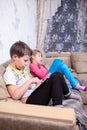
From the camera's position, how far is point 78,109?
73.0 inches

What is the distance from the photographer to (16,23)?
2.84m

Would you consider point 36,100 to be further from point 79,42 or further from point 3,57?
point 79,42

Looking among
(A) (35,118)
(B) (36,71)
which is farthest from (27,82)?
(B) (36,71)

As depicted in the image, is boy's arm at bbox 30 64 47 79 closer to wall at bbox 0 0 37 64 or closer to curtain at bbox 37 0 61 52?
wall at bbox 0 0 37 64

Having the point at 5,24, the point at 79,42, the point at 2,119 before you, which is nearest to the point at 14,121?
the point at 2,119

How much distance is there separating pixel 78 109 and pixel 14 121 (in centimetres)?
76

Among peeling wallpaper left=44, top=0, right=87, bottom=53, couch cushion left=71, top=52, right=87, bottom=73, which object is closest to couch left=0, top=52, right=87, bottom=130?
couch cushion left=71, top=52, right=87, bottom=73

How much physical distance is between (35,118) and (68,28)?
300 cm

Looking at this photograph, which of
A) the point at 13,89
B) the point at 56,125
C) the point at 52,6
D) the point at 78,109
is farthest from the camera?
the point at 52,6

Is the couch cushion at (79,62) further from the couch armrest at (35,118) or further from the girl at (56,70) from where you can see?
the couch armrest at (35,118)

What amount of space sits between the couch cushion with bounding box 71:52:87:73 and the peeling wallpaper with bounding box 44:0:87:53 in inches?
17.1

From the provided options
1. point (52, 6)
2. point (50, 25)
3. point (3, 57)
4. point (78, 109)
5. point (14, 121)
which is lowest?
point (78, 109)

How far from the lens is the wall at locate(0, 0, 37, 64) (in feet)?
7.79

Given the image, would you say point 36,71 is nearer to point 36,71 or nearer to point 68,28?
point 36,71
